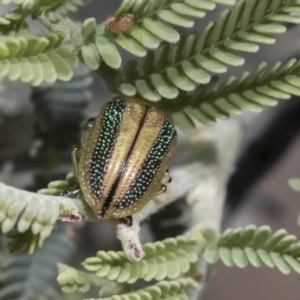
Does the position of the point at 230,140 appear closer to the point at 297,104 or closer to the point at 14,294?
the point at 297,104

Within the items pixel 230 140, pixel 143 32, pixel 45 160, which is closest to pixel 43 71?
pixel 143 32

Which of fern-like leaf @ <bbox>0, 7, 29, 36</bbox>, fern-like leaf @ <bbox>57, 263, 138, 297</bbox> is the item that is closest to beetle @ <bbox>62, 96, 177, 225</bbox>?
fern-like leaf @ <bbox>57, 263, 138, 297</bbox>

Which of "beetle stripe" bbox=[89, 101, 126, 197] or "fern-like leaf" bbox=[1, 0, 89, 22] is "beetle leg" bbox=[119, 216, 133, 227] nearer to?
"beetle stripe" bbox=[89, 101, 126, 197]

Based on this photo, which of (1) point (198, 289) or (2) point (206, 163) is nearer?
(1) point (198, 289)

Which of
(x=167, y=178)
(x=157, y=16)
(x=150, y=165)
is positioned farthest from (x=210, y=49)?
(x=167, y=178)

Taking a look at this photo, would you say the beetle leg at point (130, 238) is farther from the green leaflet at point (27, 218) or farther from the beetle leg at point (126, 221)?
the green leaflet at point (27, 218)

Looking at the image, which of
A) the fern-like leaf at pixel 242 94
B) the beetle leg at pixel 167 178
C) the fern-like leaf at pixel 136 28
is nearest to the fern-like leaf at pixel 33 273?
the beetle leg at pixel 167 178

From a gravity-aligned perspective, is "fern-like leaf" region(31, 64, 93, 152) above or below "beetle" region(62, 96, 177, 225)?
below
